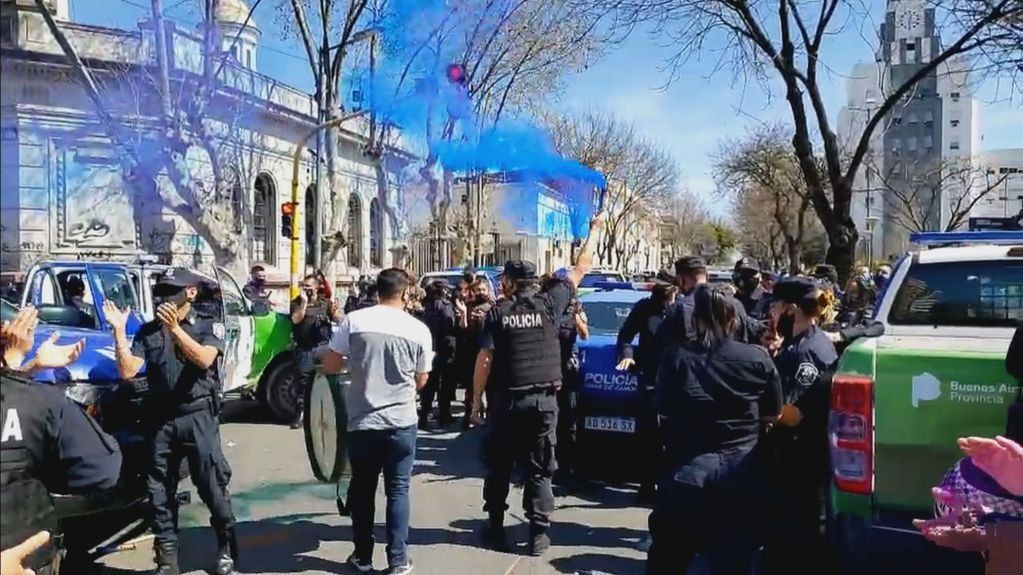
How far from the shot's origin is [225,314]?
9.23 m

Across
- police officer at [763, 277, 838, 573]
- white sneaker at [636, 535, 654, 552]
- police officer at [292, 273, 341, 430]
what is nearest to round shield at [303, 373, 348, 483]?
white sneaker at [636, 535, 654, 552]

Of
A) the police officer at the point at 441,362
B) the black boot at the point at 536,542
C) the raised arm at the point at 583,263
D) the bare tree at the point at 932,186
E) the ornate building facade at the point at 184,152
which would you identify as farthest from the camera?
the bare tree at the point at 932,186

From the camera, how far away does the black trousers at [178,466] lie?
5.10 m

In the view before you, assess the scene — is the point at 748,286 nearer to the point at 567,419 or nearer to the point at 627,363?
the point at 627,363

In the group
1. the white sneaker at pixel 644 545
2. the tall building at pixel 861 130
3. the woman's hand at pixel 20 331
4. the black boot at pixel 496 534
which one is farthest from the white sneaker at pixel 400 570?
the tall building at pixel 861 130

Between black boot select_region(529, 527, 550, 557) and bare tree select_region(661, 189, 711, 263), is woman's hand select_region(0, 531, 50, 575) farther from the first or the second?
bare tree select_region(661, 189, 711, 263)

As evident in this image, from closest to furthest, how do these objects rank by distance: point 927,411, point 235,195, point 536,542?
point 927,411 < point 536,542 < point 235,195

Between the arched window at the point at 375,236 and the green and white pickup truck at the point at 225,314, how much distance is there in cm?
2292

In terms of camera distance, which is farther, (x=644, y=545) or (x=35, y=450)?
(x=644, y=545)

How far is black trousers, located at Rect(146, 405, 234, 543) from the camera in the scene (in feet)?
16.7

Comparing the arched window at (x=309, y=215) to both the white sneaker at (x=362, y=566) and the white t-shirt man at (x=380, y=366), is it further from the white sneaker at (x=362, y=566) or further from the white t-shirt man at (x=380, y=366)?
the white t-shirt man at (x=380, y=366)

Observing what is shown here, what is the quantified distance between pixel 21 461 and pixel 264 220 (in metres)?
27.5

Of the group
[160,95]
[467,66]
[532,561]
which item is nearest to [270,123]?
[467,66]

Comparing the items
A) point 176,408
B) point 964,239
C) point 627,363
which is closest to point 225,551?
point 176,408
